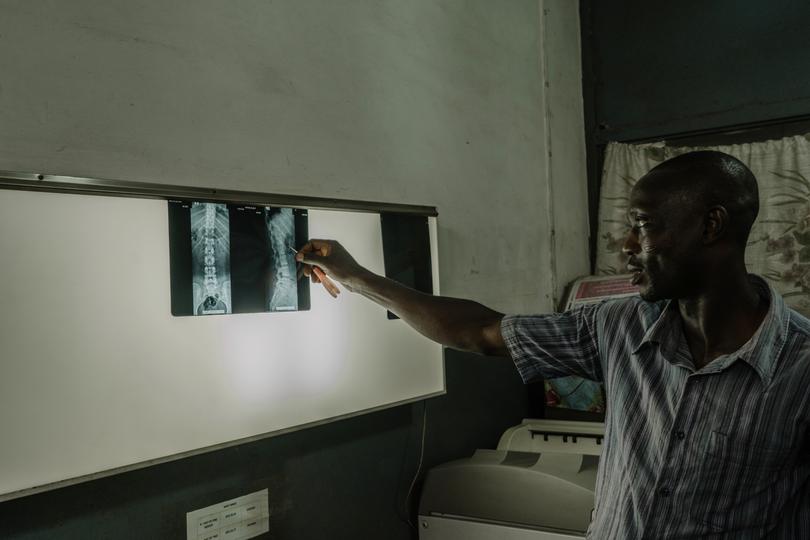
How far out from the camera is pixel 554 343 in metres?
1.31

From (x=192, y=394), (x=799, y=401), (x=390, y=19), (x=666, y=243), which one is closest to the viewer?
(x=799, y=401)

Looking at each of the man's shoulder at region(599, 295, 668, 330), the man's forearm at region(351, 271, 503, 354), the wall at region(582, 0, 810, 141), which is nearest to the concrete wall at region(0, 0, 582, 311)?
the man's forearm at region(351, 271, 503, 354)

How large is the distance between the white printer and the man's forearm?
520mm

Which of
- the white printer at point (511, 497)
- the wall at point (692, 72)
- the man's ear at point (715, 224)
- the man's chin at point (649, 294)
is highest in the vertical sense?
the wall at point (692, 72)

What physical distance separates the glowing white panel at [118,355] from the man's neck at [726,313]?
2.79 feet

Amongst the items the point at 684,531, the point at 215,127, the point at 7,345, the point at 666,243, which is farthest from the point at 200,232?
the point at 684,531

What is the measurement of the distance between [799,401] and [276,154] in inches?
46.4

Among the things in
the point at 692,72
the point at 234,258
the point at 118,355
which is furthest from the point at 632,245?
the point at 692,72

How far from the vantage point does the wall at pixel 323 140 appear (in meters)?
1.20

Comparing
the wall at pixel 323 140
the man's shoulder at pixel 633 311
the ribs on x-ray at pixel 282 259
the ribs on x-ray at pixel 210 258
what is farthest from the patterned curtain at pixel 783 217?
the ribs on x-ray at pixel 210 258

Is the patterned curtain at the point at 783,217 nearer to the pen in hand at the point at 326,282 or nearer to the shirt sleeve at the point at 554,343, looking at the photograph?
the shirt sleeve at the point at 554,343

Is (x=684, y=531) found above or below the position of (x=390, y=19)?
below

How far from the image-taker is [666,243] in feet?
3.67

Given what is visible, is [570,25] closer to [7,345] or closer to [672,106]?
[672,106]
